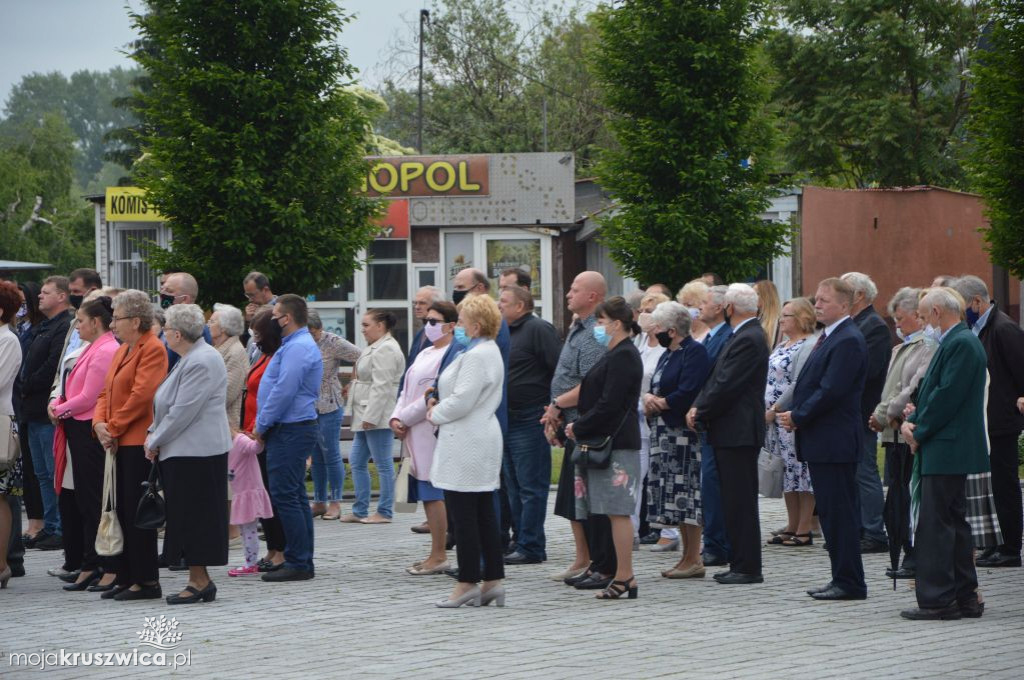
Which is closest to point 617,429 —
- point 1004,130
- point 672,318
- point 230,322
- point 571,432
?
point 571,432

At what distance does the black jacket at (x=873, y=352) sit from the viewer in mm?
10703

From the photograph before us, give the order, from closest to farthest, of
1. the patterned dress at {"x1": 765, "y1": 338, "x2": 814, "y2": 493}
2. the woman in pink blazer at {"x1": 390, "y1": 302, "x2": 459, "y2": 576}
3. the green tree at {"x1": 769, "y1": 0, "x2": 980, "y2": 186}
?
the woman in pink blazer at {"x1": 390, "y1": 302, "x2": 459, "y2": 576} → the patterned dress at {"x1": 765, "y1": 338, "x2": 814, "y2": 493} → the green tree at {"x1": 769, "y1": 0, "x2": 980, "y2": 186}

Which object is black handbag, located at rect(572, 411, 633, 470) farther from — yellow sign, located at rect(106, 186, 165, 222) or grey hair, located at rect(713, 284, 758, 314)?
yellow sign, located at rect(106, 186, 165, 222)

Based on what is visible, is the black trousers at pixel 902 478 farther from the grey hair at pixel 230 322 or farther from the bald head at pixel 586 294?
the grey hair at pixel 230 322

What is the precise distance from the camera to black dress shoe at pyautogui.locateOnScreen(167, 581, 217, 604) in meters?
9.15

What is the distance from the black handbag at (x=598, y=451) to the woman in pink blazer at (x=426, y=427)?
1444 millimetres

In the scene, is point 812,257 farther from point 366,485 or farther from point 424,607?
point 424,607

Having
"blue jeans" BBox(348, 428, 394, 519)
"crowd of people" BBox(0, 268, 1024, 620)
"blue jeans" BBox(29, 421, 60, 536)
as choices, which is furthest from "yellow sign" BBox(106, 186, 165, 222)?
"crowd of people" BBox(0, 268, 1024, 620)

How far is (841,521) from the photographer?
29.0ft

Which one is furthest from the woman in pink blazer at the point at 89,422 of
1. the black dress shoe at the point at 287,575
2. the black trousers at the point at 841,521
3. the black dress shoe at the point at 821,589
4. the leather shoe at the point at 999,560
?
the leather shoe at the point at 999,560

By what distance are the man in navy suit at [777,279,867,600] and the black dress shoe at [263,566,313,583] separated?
11.6ft

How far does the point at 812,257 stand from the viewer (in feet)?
93.8

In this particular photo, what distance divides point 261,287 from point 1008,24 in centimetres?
974

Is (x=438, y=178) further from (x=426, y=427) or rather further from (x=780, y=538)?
(x=426, y=427)
